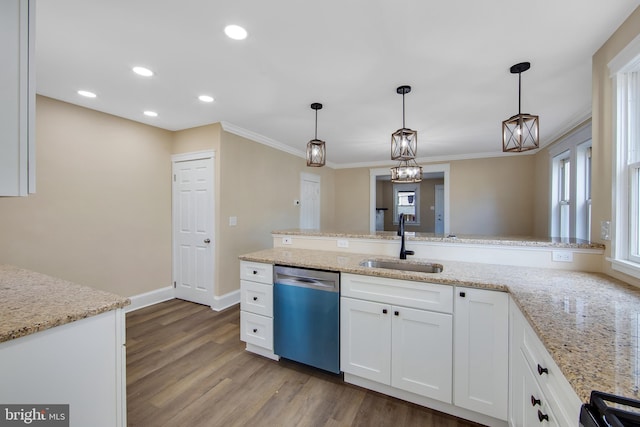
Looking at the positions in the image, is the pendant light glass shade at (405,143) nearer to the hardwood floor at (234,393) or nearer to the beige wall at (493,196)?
the hardwood floor at (234,393)

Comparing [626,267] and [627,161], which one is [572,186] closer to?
[627,161]

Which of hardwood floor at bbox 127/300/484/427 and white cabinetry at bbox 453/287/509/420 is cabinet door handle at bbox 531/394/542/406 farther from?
hardwood floor at bbox 127/300/484/427

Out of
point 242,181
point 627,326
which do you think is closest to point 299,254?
point 242,181

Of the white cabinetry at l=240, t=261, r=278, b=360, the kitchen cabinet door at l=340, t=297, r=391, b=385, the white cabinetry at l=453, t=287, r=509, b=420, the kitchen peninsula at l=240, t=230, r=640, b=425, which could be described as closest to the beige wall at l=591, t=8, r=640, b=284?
the kitchen peninsula at l=240, t=230, r=640, b=425

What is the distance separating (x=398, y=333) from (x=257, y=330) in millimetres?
1223

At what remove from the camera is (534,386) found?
111 centimetres

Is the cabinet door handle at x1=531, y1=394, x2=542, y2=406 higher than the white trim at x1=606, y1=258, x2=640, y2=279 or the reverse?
the reverse

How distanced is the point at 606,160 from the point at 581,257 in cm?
68

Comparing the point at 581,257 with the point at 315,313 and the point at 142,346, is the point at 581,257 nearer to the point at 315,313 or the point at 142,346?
the point at 315,313

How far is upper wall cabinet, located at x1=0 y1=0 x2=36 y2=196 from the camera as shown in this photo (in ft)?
3.02

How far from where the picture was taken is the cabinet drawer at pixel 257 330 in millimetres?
2303

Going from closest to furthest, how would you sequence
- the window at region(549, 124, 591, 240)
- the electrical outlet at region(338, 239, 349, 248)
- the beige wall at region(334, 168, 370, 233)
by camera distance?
the electrical outlet at region(338, 239, 349, 248) → the window at region(549, 124, 591, 240) → the beige wall at region(334, 168, 370, 233)

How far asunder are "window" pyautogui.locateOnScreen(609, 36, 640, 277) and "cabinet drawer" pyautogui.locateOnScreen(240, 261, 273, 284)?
2.28m

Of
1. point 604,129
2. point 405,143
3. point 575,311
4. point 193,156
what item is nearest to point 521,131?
point 604,129
